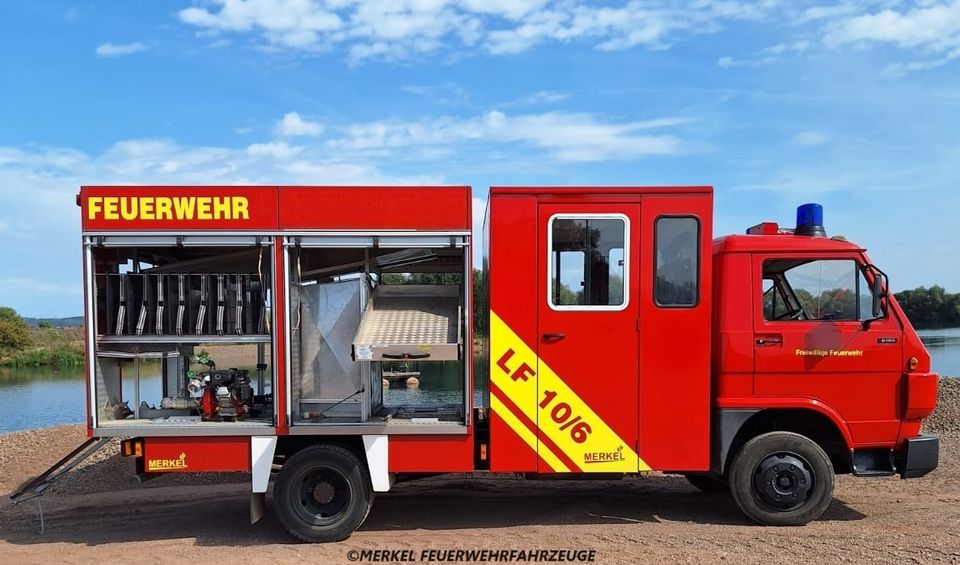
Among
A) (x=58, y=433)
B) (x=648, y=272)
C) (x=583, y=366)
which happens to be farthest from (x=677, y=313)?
(x=58, y=433)

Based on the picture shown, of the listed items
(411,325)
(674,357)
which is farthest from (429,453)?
(674,357)

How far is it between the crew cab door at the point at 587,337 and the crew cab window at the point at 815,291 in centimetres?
127

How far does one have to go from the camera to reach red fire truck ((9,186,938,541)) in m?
4.89

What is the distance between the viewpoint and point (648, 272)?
4883 mm

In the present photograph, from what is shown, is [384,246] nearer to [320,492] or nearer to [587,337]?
[587,337]

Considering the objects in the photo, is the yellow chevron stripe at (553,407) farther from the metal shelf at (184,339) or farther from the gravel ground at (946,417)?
the gravel ground at (946,417)

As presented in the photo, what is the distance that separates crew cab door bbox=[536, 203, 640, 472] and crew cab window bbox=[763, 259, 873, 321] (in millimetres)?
1265

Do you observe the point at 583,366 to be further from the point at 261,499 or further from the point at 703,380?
the point at 261,499

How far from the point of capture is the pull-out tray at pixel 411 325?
4.70m

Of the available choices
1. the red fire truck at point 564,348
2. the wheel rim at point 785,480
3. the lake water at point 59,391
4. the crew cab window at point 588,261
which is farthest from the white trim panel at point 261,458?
the wheel rim at point 785,480

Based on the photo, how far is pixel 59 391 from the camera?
22.7 meters

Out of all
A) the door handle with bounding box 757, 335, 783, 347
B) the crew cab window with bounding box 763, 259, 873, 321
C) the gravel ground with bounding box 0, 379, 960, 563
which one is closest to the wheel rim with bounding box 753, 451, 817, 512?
the gravel ground with bounding box 0, 379, 960, 563

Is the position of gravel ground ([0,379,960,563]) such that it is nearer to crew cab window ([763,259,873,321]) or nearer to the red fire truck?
the red fire truck

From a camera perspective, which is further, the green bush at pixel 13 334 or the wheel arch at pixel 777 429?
the green bush at pixel 13 334
